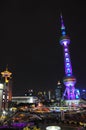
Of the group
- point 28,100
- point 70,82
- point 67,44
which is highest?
point 67,44

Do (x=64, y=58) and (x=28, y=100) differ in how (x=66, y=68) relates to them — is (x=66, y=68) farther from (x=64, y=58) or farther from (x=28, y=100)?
(x=28, y=100)

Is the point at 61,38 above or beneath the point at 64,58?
above

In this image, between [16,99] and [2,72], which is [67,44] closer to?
[2,72]

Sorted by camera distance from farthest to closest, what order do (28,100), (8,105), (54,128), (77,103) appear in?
(28,100) → (77,103) → (8,105) → (54,128)

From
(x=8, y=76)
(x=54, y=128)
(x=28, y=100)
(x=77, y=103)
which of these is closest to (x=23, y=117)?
(x=54, y=128)

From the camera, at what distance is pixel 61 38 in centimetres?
12556

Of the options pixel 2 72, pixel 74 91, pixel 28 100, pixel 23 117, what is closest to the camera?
pixel 23 117

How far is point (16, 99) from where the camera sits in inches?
6358

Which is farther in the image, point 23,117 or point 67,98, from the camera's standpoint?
point 67,98

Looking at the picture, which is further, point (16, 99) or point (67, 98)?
point (16, 99)

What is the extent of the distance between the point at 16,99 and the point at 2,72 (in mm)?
41255

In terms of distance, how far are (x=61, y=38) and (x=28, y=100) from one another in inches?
2469

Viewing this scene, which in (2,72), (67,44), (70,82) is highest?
(67,44)

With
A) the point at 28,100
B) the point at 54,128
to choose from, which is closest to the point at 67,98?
the point at 28,100
